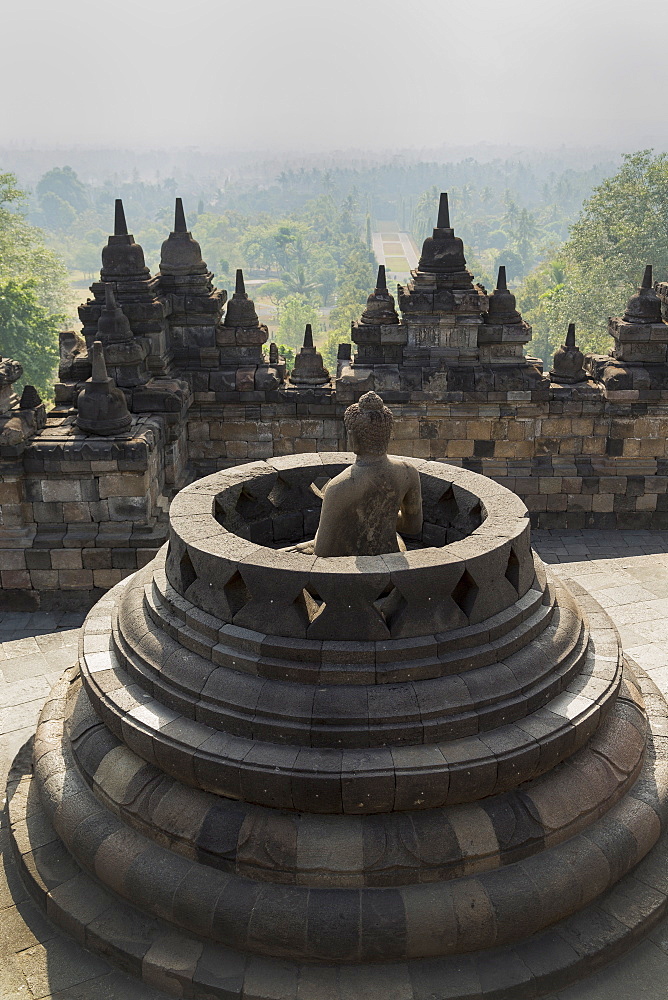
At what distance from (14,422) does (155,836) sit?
5.58 metres

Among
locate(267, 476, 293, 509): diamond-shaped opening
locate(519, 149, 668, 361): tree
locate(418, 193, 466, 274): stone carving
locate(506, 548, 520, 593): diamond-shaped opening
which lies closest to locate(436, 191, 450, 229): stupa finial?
locate(418, 193, 466, 274): stone carving

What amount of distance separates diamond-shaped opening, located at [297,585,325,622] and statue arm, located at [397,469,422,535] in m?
0.84

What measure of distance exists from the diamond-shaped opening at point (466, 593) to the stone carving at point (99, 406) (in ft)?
17.8

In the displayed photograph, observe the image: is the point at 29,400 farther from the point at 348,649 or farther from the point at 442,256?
the point at 348,649

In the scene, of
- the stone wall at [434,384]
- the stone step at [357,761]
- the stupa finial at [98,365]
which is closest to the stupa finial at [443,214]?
the stone wall at [434,384]

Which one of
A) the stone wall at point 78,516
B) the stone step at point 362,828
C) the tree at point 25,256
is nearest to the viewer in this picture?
the stone step at point 362,828

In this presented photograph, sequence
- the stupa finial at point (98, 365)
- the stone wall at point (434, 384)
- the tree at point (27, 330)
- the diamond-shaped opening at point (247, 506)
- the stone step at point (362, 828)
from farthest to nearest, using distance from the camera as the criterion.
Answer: the tree at point (27, 330), the stone wall at point (434, 384), the stupa finial at point (98, 365), the diamond-shaped opening at point (247, 506), the stone step at point (362, 828)

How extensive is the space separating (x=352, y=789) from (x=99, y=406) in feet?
20.1

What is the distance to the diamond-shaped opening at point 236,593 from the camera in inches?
213

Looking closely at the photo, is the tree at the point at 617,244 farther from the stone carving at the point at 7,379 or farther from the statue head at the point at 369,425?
the statue head at the point at 369,425

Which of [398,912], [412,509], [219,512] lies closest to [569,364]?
[412,509]

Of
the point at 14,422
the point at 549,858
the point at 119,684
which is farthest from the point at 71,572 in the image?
the point at 549,858

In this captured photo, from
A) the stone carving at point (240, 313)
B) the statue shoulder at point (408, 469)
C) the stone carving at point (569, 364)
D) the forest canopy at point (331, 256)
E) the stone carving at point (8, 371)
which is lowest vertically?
the forest canopy at point (331, 256)

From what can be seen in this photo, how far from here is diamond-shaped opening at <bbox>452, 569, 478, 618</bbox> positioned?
5.39 meters
